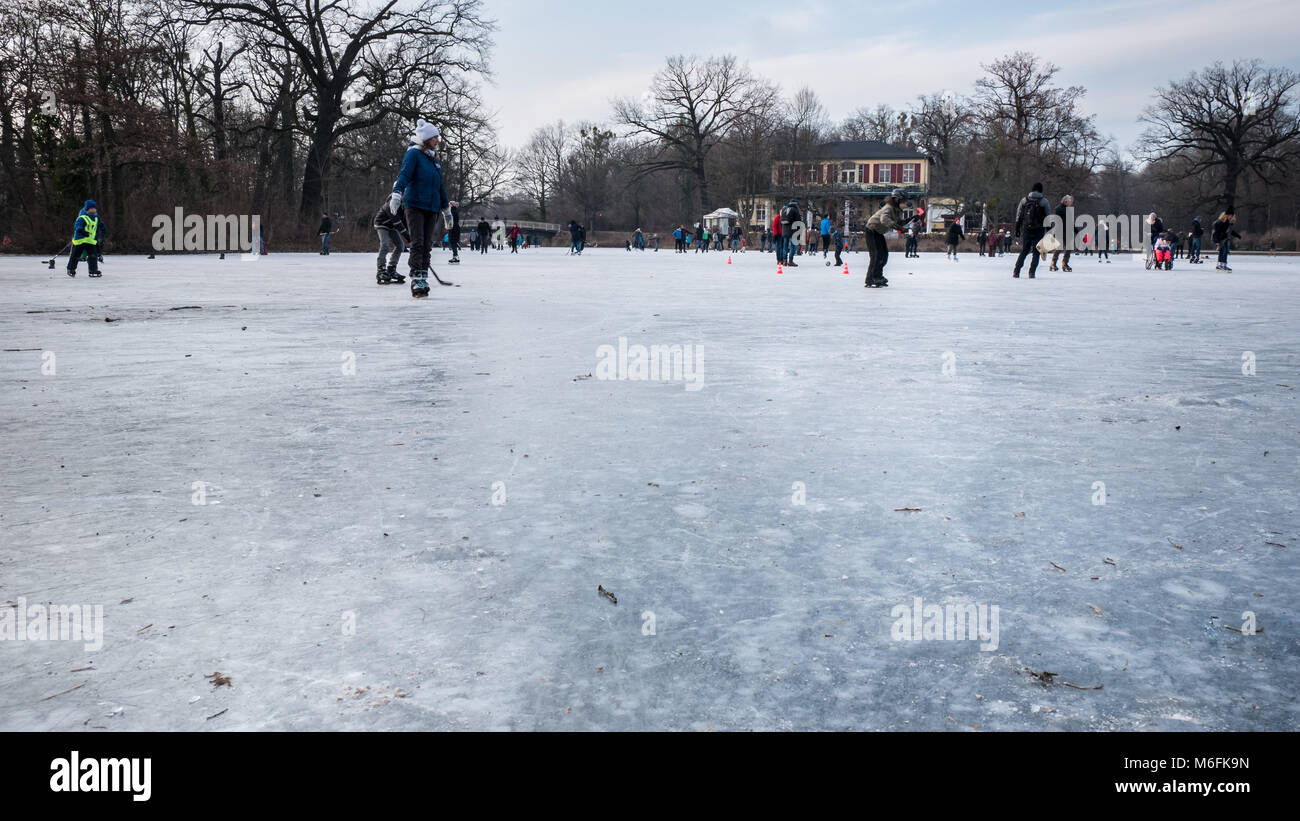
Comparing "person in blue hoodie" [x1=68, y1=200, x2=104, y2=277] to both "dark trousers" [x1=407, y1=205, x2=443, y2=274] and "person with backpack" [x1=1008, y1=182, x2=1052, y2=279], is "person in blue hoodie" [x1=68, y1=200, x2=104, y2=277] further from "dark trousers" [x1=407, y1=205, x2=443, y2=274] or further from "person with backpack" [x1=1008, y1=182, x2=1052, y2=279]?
"person with backpack" [x1=1008, y1=182, x2=1052, y2=279]

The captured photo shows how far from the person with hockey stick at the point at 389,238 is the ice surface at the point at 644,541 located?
822 cm

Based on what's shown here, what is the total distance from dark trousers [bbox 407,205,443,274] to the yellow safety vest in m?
8.48

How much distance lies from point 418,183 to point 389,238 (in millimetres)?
3661

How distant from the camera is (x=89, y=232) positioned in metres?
18.7

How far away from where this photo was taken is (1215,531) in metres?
3.32

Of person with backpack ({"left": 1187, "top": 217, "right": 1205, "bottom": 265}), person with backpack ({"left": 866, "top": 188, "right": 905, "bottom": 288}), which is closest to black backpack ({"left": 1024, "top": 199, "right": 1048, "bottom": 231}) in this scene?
person with backpack ({"left": 866, "top": 188, "right": 905, "bottom": 288})

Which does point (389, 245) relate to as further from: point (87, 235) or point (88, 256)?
point (88, 256)

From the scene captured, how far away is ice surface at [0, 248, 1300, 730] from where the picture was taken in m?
2.12

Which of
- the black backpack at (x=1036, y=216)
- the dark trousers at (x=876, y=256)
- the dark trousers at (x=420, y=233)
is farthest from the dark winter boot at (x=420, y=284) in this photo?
the black backpack at (x=1036, y=216)

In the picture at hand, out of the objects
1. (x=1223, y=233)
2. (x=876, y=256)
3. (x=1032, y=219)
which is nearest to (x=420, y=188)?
(x=876, y=256)

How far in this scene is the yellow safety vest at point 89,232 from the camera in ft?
60.6
